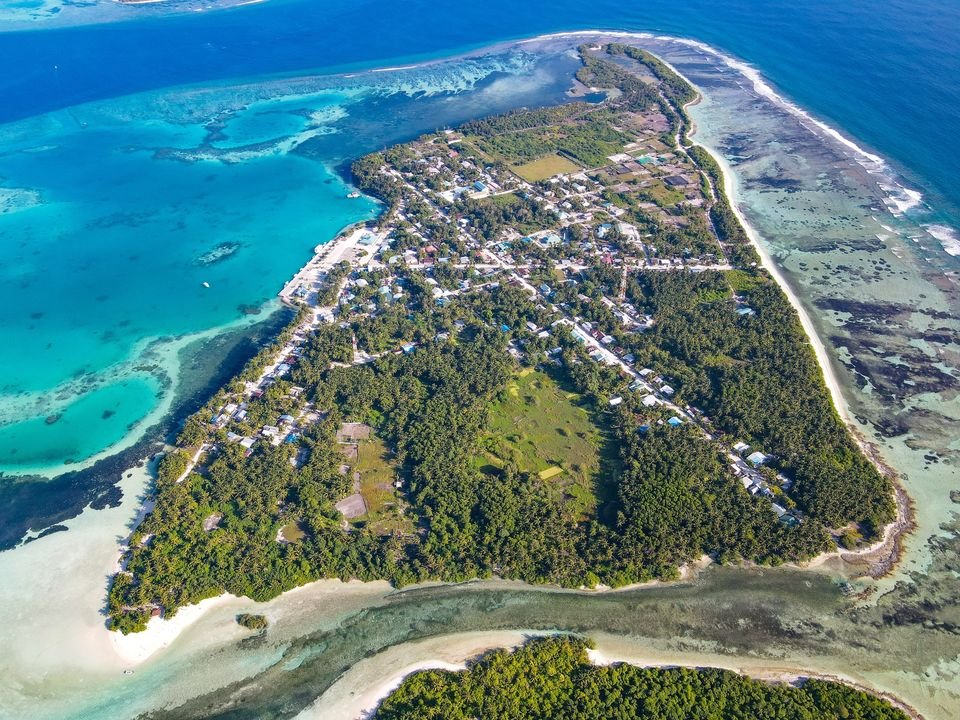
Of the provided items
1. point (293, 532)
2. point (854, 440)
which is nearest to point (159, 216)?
point (293, 532)

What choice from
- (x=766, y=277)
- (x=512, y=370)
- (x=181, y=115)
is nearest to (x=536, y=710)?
(x=512, y=370)

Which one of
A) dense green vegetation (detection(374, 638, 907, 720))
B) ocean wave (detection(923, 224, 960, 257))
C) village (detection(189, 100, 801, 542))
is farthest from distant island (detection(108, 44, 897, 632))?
ocean wave (detection(923, 224, 960, 257))

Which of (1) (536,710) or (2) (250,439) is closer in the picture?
(1) (536,710)

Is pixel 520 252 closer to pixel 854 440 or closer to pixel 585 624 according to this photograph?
pixel 854 440

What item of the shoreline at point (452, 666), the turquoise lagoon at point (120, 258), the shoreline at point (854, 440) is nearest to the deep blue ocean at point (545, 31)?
the turquoise lagoon at point (120, 258)

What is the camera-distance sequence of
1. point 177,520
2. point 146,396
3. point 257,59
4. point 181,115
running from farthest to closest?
point 257,59, point 181,115, point 146,396, point 177,520

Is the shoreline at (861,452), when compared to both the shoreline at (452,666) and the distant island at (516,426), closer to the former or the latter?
the distant island at (516,426)

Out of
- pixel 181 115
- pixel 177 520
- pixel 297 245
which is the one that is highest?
pixel 181 115

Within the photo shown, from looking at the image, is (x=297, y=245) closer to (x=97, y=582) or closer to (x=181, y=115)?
(x=97, y=582)

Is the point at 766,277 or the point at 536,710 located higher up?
the point at 766,277
